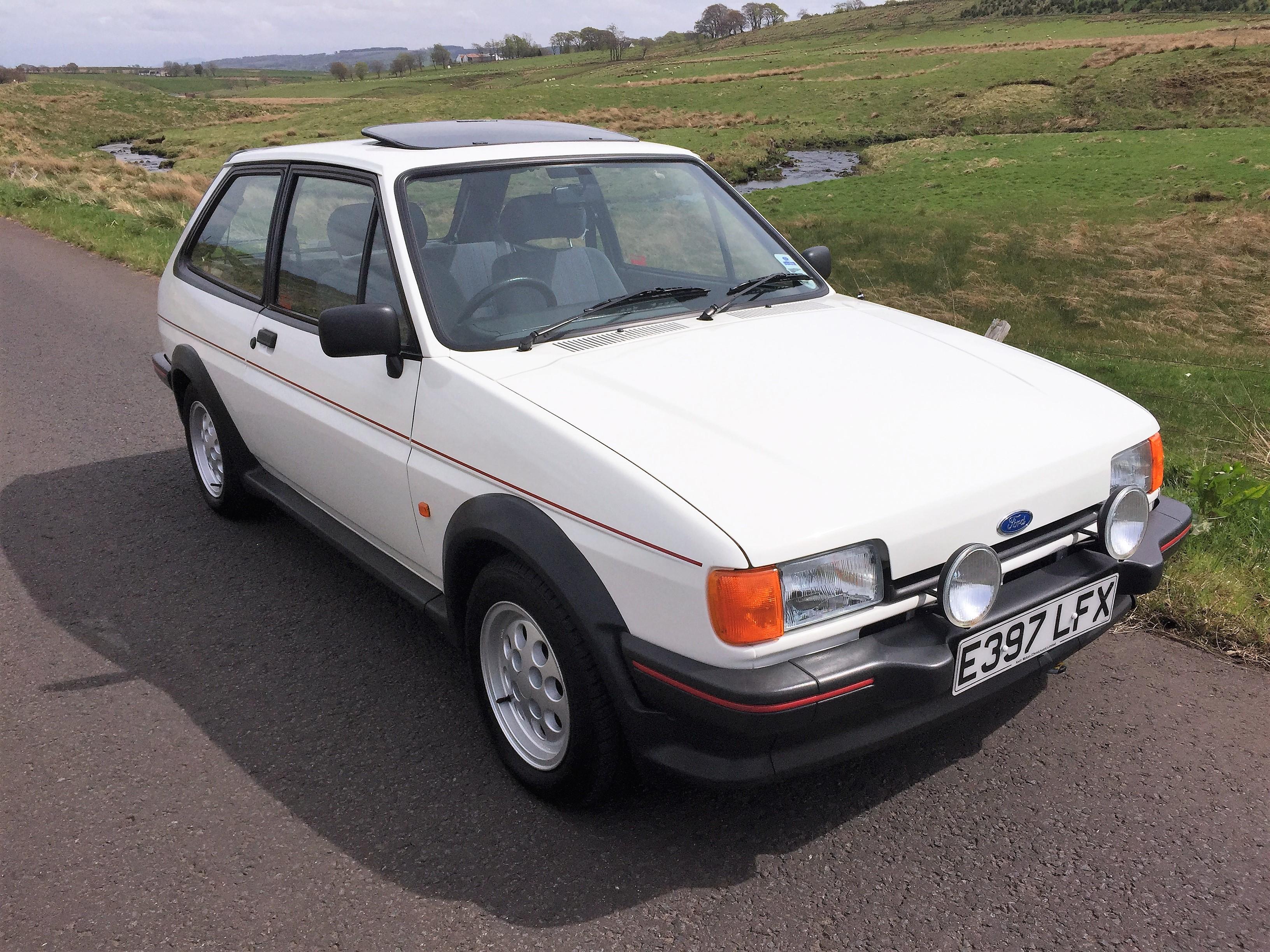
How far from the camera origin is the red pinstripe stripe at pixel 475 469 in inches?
91.3

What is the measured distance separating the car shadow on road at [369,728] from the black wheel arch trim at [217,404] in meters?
0.49

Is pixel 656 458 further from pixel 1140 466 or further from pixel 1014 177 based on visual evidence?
pixel 1014 177

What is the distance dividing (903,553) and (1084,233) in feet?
71.0

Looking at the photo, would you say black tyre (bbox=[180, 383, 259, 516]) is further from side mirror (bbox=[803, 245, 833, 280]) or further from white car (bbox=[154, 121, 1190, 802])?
side mirror (bbox=[803, 245, 833, 280])

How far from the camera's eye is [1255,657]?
11.8 ft

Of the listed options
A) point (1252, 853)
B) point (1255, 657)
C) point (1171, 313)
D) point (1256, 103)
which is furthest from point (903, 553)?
point (1256, 103)

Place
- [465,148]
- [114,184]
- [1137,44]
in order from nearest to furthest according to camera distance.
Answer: [465,148], [114,184], [1137,44]

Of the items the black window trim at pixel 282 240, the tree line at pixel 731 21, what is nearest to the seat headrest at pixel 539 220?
the black window trim at pixel 282 240

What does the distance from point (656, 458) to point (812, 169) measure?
42649 millimetres

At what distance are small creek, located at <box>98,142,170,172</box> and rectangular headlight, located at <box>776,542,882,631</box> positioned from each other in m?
43.1

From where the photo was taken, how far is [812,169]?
139ft

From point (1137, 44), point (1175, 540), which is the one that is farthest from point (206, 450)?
point (1137, 44)

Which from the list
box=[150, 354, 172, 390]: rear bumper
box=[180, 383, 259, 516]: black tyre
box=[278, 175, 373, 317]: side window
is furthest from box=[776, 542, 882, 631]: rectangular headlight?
box=[150, 354, 172, 390]: rear bumper

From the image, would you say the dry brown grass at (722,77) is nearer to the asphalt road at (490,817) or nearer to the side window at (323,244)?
the side window at (323,244)
